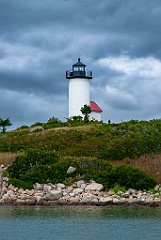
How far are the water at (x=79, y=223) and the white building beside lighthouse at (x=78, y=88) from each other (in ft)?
112

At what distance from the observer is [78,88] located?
64.9 meters

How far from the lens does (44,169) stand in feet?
116

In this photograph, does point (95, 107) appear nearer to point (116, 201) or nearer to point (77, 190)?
point (77, 190)

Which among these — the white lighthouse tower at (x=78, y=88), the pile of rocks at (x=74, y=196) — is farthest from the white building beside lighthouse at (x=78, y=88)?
the pile of rocks at (x=74, y=196)

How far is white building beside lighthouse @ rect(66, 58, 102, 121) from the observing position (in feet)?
212

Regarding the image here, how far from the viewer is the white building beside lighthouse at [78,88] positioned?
6456 cm

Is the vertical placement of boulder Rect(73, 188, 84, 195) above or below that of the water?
above

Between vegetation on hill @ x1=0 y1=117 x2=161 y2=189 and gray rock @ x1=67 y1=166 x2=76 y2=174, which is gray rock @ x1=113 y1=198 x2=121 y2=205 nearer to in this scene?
vegetation on hill @ x1=0 y1=117 x2=161 y2=189

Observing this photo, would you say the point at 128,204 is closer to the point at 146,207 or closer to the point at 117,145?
the point at 146,207

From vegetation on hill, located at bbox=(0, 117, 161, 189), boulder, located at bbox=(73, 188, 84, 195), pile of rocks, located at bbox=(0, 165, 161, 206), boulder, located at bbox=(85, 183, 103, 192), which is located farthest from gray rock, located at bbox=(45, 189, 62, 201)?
vegetation on hill, located at bbox=(0, 117, 161, 189)

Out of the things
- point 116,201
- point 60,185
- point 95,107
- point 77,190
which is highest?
point 95,107

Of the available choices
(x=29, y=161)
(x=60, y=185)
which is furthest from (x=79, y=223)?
(x=29, y=161)

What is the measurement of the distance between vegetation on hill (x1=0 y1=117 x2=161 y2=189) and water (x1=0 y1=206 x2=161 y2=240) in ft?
13.0

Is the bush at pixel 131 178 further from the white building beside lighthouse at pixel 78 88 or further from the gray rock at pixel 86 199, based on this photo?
the white building beside lighthouse at pixel 78 88
